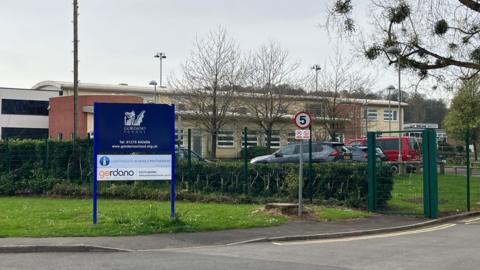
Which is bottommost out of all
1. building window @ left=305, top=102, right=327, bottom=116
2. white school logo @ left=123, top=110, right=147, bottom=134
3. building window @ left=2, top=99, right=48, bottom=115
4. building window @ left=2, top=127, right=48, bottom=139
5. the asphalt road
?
the asphalt road

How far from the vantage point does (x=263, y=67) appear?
4297cm

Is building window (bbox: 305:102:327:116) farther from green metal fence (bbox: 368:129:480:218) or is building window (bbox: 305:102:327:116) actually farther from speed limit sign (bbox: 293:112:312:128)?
speed limit sign (bbox: 293:112:312:128)

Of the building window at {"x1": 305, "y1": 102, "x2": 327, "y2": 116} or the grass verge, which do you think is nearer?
the grass verge

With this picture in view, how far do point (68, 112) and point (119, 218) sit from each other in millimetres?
45474

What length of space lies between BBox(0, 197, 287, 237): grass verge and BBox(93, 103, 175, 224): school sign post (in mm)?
549

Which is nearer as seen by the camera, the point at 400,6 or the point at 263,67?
the point at 400,6

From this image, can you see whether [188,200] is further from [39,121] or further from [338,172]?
[39,121]

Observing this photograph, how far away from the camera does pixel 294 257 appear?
9.49 m

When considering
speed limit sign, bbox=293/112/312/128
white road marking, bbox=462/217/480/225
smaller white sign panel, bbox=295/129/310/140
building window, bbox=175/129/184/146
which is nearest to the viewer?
smaller white sign panel, bbox=295/129/310/140

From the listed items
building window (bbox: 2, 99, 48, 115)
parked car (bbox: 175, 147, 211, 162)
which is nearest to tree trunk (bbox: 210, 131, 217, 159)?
parked car (bbox: 175, 147, 211, 162)

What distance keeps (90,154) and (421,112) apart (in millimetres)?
85424

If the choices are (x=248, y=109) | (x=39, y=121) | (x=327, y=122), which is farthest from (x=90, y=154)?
(x=39, y=121)

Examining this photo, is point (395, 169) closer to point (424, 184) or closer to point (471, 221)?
point (424, 184)

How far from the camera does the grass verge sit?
1177cm
